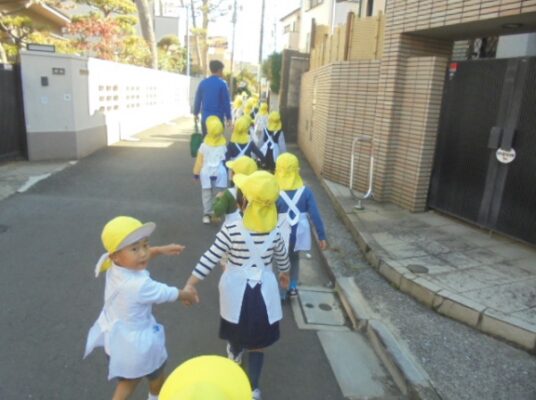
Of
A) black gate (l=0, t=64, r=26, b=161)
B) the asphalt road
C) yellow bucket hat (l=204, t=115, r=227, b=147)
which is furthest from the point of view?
black gate (l=0, t=64, r=26, b=161)

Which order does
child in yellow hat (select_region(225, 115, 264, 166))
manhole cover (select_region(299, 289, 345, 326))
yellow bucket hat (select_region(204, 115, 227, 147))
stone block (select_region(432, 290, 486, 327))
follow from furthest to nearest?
child in yellow hat (select_region(225, 115, 264, 166))
yellow bucket hat (select_region(204, 115, 227, 147))
manhole cover (select_region(299, 289, 345, 326))
stone block (select_region(432, 290, 486, 327))

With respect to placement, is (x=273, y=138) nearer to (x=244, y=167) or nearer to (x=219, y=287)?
(x=244, y=167)

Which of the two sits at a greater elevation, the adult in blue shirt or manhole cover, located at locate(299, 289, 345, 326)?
the adult in blue shirt

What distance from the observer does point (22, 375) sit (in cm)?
305

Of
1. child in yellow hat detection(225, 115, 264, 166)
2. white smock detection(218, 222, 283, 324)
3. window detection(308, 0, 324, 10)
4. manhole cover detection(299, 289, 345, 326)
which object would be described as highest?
window detection(308, 0, 324, 10)

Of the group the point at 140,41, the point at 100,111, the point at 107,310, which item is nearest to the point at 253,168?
the point at 107,310

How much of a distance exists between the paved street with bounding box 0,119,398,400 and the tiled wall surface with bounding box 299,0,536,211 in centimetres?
247

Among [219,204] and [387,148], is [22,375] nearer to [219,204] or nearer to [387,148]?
[219,204]

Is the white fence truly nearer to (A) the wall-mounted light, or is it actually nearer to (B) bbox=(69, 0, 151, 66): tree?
(B) bbox=(69, 0, 151, 66): tree

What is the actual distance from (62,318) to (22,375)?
2.60 feet

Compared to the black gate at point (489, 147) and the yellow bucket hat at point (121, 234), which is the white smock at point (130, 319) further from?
the black gate at point (489, 147)

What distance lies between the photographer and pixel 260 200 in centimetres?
264

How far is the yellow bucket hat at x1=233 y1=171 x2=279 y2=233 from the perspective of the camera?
8.59ft

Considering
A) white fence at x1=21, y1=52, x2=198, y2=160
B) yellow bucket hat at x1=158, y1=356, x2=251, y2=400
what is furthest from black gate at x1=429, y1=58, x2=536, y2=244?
white fence at x1=21, y1=52, x2=198, y2=160
